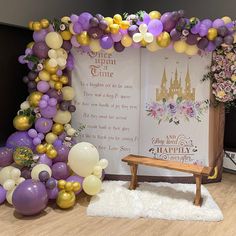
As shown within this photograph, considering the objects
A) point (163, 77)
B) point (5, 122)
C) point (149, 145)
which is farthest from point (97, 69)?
point (5, 122)

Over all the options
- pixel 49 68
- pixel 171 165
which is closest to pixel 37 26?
pixel 49 68

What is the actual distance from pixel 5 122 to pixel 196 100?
2175 mm

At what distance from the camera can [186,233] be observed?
2617 millimetres

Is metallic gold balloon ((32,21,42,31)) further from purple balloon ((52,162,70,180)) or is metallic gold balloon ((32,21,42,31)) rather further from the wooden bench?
the wooden bench

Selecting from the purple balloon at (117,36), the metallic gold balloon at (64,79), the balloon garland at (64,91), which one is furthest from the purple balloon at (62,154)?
the purple balloon at (117,36)

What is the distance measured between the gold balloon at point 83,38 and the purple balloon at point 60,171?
4.00ft

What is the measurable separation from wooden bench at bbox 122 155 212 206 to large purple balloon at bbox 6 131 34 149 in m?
0.98

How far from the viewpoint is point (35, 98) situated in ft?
11.0

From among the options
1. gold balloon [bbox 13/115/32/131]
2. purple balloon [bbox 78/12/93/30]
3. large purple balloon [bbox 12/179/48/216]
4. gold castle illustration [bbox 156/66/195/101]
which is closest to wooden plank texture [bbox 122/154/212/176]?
gold castle illustration [bbox 156/66/195/101]

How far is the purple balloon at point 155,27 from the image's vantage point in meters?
3.09

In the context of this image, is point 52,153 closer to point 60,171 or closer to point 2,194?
point 60,171

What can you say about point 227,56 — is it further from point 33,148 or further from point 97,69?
point 33,148

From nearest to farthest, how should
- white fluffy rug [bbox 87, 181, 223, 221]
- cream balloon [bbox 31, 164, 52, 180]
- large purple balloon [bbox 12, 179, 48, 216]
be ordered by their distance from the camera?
large purple balloon [bbox 12, 179, 48, 216] → white fluffy rug [bbox 87, 181, 223, 221] → cream balloon [bbox 31, 164, 52, 180]

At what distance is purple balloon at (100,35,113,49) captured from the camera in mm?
3199
